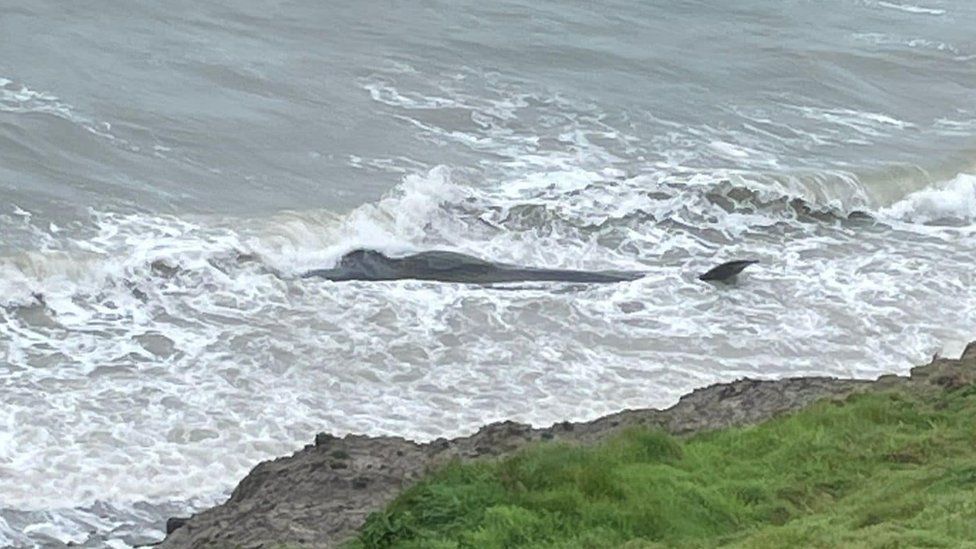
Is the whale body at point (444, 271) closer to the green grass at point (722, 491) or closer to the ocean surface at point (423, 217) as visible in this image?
the ocean surface at point (423, 217)

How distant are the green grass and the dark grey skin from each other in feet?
29.2

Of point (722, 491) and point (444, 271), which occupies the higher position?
point (722, 491)

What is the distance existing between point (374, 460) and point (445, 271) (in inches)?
335

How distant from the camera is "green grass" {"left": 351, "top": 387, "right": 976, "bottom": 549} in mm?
8586

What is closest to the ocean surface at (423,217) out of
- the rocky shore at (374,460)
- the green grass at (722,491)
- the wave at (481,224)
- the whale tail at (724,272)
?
the wave at (481,224)

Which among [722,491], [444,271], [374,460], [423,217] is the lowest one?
[444,271]

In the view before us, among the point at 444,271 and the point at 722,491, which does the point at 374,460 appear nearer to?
the point at 722,491

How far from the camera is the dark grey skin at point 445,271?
19.4 m

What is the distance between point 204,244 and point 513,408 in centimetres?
556

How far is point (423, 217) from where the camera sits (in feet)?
70.0

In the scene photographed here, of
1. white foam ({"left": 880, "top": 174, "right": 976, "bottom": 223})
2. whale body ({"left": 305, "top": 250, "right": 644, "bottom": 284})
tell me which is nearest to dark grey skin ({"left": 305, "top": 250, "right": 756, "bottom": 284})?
whale body ({"left": 305, "top": 250, "right": 644, "bottom": 284})

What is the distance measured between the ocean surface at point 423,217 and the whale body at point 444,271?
0.32 metres

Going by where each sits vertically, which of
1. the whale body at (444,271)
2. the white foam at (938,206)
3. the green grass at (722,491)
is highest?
the green grass at (722,491)

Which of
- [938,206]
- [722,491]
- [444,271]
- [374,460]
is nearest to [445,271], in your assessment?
[444,271]
